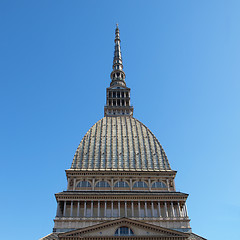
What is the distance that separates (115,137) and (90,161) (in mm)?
10035

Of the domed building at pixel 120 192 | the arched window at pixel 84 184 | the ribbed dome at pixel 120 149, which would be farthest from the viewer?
the ribbed dome at pixel 120 149

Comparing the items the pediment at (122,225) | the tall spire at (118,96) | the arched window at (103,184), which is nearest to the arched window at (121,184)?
the arched window at (103,184)

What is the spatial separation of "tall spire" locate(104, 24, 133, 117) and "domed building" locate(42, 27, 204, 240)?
19.7ft

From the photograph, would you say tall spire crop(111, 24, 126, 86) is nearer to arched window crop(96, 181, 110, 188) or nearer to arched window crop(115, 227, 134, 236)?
arched window crop(96, 181, 110, 188)

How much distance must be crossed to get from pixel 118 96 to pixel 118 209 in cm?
3921

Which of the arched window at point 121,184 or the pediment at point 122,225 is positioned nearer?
the pediment at point 122,225

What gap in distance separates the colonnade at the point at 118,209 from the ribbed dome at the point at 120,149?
881 centimetres

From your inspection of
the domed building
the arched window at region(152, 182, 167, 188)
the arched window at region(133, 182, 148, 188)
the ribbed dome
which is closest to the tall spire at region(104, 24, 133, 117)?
the ribbed dome

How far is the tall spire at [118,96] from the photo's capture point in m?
82.4

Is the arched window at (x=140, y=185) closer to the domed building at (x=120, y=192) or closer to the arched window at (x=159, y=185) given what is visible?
the domed building at (x=120, y=192)

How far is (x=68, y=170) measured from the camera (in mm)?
60312

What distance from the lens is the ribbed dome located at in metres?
63.6

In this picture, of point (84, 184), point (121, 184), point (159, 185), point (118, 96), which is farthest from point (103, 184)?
point (118, 96)

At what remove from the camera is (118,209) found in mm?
54344
